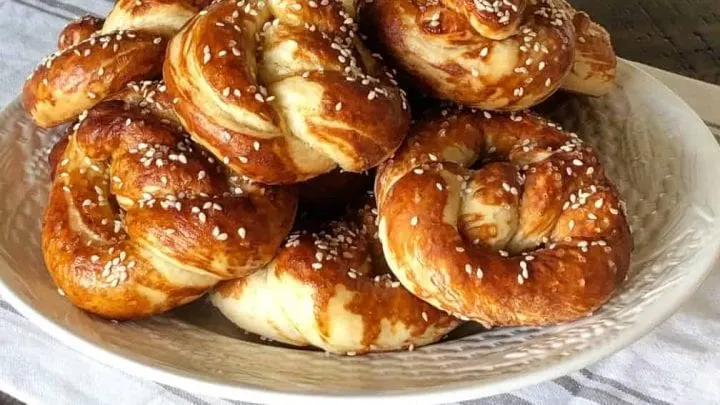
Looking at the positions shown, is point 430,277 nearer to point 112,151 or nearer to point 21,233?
point 112,151

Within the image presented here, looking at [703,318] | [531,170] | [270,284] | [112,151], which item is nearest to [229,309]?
[270,284]

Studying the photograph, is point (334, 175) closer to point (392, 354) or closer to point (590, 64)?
point (392, 354)

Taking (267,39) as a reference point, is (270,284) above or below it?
below

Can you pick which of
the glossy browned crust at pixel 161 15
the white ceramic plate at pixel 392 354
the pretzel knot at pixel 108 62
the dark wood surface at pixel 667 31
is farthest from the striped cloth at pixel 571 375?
the dark wood surface at pixel 667 31

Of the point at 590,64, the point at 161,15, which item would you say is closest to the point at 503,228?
the point at 590,64

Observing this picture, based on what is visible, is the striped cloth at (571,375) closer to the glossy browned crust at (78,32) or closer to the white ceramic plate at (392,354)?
the white ceramic plate at (392,354)

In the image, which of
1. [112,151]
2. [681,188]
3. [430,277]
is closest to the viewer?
[430,277]
